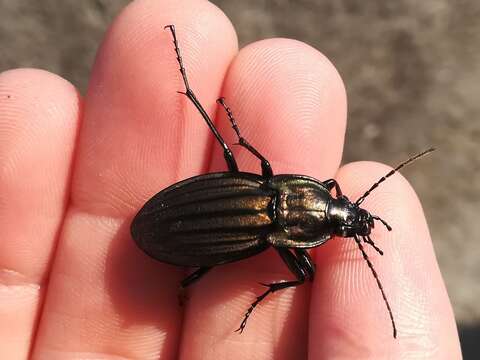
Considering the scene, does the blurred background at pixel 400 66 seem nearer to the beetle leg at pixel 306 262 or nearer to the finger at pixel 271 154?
the finger at pixel 271 154

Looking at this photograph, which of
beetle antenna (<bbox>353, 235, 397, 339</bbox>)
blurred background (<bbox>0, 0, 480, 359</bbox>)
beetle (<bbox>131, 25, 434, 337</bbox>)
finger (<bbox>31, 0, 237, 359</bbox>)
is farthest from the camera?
blurred background (<bbox>0, 0, 480, 359</bbox>)

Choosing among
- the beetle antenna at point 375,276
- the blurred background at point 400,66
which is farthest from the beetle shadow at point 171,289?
the blurred background at point 400,66

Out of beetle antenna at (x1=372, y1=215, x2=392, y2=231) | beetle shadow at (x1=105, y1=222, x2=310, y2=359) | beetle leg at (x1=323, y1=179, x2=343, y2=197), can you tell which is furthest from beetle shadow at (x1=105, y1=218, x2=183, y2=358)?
beetle antenna at (x1=372, y1=215, x2=392, y2=231)

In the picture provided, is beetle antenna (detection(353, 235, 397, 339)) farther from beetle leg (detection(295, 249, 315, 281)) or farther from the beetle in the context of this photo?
beetle leg (detection(295, 249, 315, 281))

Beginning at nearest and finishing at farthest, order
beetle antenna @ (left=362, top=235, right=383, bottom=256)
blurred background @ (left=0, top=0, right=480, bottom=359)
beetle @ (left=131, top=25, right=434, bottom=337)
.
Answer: beetle antenna @ (left=362, top=235, right=383, bottom=256) → beetle @ (left=131, top=25, right=434, bottom=337) → blurred background @ (left=0, top=0, right=480, bottom=359)

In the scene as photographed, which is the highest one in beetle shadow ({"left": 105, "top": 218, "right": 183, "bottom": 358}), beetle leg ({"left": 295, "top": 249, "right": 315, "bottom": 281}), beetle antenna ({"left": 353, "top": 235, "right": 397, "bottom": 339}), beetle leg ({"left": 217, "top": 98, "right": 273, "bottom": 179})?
beetle leg ({"left": 217, "top": 98, "right": 273, "bottom": 179})

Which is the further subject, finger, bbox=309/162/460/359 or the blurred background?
the blurred background

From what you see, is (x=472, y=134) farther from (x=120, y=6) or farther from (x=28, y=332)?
(x=28, y=332)

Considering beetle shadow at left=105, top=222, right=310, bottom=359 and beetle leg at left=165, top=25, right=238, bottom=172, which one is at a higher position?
beetle leg at left=165, top=25, right=238, bottom=172
